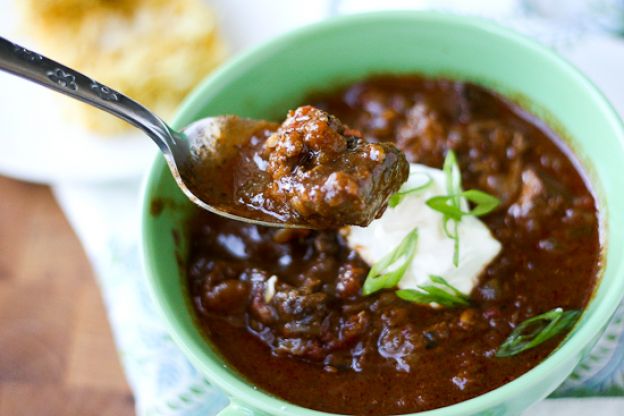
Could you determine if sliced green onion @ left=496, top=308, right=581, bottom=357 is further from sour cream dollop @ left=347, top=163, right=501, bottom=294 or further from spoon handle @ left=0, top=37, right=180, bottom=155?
spoon handle @ left=0, top=37, right=180, bottom=155

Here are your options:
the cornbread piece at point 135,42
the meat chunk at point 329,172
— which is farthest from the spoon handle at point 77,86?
the cornbread piece at point 135,42

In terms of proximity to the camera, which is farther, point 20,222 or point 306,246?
point 20,222

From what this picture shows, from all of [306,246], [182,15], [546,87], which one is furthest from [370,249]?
[182,15]

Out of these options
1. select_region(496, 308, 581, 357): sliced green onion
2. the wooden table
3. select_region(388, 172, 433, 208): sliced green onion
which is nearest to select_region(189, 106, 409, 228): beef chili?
select_region(388, 172, 433, 208): sliced green onion

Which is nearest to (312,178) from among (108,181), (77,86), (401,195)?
(401,195)

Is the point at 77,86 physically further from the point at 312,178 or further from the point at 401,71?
the point at 401,71

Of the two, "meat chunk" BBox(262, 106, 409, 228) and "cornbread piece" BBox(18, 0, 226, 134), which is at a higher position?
"cornbread piece" BBox(18, 0, 226, 134)

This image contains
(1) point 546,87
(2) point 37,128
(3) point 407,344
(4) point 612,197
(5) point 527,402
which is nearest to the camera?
(5) point 527,402

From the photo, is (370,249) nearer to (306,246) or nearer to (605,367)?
(306,246)
